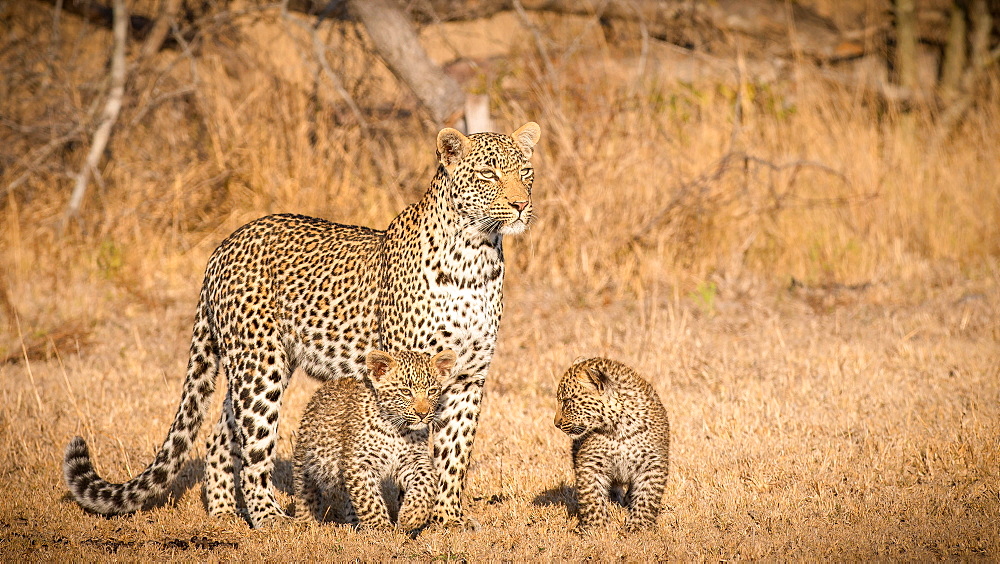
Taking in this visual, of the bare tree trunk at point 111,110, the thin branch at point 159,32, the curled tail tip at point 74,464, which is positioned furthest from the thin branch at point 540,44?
the curled tail tip at point 74,464

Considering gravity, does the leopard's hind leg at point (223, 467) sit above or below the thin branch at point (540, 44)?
below

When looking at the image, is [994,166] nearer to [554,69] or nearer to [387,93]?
[554,69]

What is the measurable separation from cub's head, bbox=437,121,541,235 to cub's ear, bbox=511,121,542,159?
0.39ft

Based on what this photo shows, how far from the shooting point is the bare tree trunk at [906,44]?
16062 millimetres

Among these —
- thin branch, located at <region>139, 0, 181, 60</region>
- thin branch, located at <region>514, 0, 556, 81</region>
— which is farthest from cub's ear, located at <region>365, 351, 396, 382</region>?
thin branch, located at <region>139, 0, 181, 60</region>

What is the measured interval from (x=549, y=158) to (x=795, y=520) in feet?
21.6

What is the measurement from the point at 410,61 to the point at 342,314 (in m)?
5.49

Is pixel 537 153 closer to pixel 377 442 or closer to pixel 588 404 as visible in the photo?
pixel 588 404

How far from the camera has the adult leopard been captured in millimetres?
6328

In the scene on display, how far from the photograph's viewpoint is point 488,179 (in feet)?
20.8

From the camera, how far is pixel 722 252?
12422 millimetres

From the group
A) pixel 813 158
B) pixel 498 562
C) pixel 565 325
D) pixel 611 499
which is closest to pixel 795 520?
pixel 611 499

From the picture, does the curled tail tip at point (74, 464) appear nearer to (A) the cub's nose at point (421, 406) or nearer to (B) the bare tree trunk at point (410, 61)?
(A) the cub's nose at point (421, 406)

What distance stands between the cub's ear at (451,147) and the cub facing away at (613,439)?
1.50 meters
